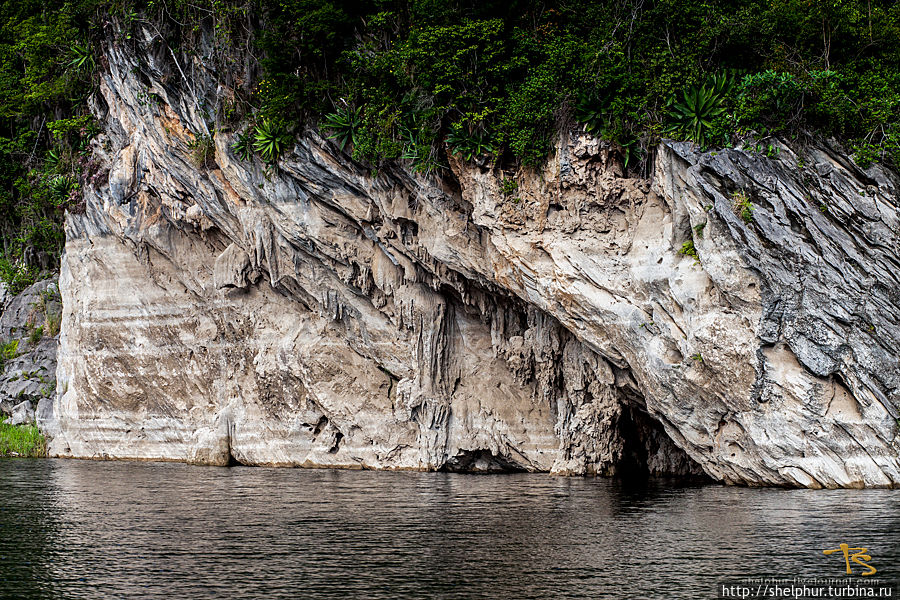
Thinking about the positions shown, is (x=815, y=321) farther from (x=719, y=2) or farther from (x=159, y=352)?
(x=159, y=352)

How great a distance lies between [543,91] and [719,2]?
5785mm

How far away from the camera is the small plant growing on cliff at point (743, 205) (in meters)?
23.2

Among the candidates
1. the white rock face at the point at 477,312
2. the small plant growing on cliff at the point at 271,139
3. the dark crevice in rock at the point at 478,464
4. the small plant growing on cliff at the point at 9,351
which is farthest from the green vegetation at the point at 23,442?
the dark crevice in rock at the point at 478,464

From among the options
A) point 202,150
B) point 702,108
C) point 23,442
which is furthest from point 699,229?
point 23,442

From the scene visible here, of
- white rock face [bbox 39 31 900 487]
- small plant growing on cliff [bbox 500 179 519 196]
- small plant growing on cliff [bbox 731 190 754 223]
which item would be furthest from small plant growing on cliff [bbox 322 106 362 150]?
small plant growing on cliff [bbox 731 190 754 223]

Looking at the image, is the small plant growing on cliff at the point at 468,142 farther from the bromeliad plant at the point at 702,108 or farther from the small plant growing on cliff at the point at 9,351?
the small plant growing on cliff at the point at 9,351

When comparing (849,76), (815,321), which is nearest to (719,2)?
(849,76)

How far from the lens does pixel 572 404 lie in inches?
1179

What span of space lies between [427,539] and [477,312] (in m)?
16.4

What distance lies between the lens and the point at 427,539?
1667 cm

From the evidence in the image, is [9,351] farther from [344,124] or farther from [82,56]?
[344,124]

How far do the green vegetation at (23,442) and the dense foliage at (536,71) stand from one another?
17677 millimetres

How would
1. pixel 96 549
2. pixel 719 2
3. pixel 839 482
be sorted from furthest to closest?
pixel 719 2 < pixel 839 482 < pixel 96 549
